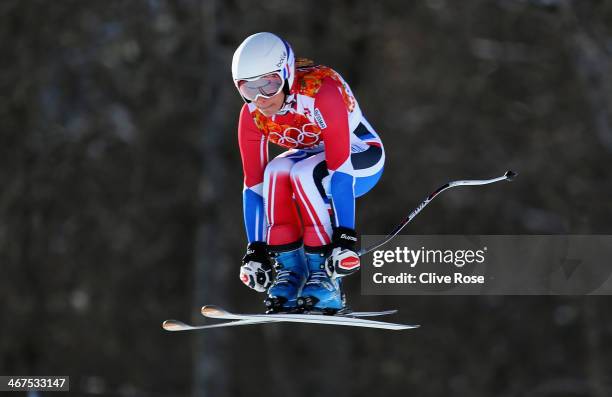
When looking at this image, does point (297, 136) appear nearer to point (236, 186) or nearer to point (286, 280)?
point (286, 280)

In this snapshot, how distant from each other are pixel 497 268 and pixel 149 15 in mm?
9014

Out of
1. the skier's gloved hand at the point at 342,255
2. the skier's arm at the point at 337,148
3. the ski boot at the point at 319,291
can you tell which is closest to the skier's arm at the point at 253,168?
the ski boot at the point at 319,291

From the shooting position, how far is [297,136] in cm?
936

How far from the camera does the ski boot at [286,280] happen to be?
31.0 ft

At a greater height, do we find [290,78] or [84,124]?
[84,124]

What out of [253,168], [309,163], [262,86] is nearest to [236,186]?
[253,168]

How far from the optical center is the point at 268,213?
9.51m

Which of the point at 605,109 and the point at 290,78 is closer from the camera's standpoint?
the point at 290,78

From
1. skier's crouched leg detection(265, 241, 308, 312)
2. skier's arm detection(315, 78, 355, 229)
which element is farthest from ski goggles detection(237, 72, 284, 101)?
skier's crouched leg detection(265, 241, 308, 312)

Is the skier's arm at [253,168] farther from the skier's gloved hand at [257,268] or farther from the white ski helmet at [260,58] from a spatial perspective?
the white ski helmet at [260,58]

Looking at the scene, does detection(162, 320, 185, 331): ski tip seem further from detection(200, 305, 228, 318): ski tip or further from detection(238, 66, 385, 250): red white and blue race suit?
detection(238, 66, 385, 250): red white and blue race suit

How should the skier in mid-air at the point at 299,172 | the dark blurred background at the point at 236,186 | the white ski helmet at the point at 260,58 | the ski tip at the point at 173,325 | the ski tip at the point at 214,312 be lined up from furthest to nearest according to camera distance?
the dark blurred background at the point at 236,186 < the ski tip at the point at 173,325 < the ski tip at the point at 214,312 < the skier in mid-air at the point at 299,172 < the white ski helmet at the point at 260,58

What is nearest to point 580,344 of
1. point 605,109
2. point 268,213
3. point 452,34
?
point 452,34

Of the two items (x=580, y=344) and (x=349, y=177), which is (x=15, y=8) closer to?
(x=580, y=344)
